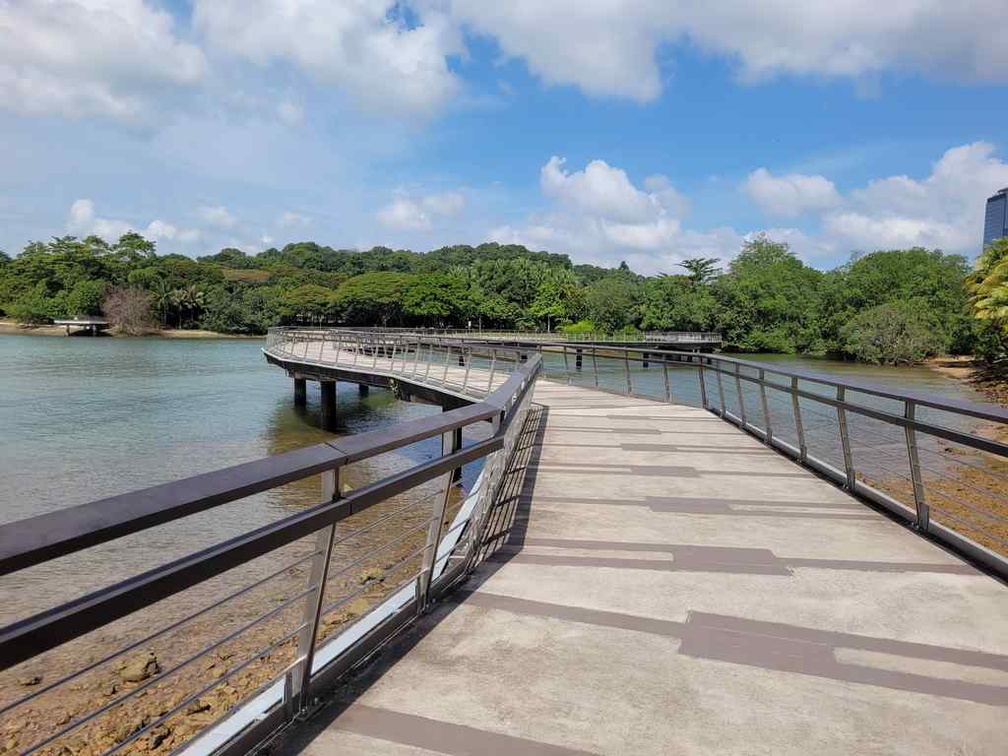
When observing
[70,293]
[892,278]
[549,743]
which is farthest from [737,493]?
[70,293]

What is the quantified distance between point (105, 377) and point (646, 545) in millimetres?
40704

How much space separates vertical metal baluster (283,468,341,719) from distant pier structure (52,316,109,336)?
102583 millimetres

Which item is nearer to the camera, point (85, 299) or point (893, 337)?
point (893, 337)

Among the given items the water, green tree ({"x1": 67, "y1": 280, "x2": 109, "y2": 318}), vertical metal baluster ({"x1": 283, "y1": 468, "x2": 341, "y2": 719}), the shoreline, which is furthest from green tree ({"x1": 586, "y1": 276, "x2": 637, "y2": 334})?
vertical metal baluster ({"x1": 283, "y1": 468, "x2": 341, "y2": 719})

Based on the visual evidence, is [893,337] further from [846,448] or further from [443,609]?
[443,609]

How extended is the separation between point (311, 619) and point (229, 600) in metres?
1.70

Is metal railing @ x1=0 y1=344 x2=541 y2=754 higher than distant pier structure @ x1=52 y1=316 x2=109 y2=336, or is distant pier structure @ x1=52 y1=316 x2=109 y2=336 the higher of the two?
distant pier structure @ x1=52 y1=316 x2=109 y2=336

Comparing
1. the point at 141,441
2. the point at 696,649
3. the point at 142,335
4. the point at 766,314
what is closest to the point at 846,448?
the point at 696,649

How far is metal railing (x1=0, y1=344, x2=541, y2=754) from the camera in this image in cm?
150

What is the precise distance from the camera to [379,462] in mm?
17844

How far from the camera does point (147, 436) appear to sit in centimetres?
2142

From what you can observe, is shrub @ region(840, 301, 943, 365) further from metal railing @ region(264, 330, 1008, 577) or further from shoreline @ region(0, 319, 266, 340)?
shoreline @ region(0, 319, 266, 340)

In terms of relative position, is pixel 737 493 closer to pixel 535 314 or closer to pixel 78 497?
pixel 78 497

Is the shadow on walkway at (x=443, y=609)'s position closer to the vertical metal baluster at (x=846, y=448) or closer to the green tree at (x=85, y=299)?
the vertical metal baluster at (x=846, y=448)
